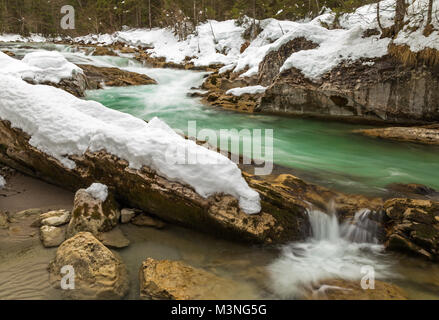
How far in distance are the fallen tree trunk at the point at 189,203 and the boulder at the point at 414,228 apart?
1135 mm

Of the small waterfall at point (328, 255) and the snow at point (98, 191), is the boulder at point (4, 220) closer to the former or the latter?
the snow at point (98, 191)

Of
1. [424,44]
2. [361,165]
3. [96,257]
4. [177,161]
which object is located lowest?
[96,257]

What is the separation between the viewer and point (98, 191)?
3992 mm

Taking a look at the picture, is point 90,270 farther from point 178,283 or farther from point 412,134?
point 412,134

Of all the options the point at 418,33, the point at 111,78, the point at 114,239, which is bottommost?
the point at 114,239

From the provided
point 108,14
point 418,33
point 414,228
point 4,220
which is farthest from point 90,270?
point 108,14

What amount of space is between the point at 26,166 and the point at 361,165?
7244mm

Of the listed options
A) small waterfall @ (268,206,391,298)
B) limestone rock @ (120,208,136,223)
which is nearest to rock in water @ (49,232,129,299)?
limestone rock @ (120,208,136,223)

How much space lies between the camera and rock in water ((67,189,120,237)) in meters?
3.56

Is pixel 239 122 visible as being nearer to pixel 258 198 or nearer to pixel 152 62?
pixel 258 198

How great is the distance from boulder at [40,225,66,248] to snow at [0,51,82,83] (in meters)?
8.48

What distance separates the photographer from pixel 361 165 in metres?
6.12

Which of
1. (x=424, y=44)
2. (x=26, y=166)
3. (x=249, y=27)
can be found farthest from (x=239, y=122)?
(x=249, y=27)

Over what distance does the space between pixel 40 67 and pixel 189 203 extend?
11163 mm
